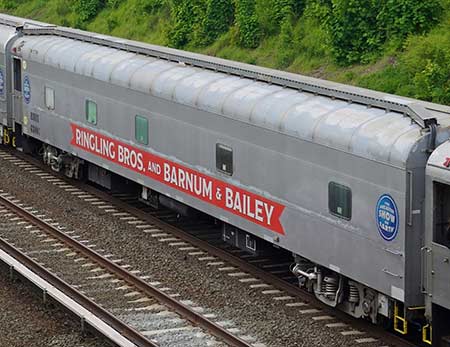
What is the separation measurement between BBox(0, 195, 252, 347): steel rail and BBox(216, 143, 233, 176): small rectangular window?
2334mm

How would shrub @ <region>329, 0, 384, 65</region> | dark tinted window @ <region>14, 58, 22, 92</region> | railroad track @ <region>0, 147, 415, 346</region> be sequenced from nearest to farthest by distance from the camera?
railroad track @ <region>0, 147, 415, 346</region> < dark tinted window @ <region>14, 58, 22, 92</region> < shrub @ <region>329, 0, 384, 65</region>

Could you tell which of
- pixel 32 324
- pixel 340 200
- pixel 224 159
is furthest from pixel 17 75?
pixel 340 200

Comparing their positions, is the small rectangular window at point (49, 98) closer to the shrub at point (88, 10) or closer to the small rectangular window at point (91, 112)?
the small rectangular window at point (91, 112)

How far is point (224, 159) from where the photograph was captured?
1934cm

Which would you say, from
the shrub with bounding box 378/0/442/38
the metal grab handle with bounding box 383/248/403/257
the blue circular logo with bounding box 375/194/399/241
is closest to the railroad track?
the metal grab handle with bounding box 383/248/403/257

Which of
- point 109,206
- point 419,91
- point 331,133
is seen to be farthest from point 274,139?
point 419,91

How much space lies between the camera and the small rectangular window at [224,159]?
62.7 feet

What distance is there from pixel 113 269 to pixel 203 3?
22112 millimetres

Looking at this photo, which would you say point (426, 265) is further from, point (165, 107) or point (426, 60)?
point (426, 60)

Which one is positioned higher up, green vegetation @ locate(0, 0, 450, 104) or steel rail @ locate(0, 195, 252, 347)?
green vegetation @ locate(0, 0, 450, 104)

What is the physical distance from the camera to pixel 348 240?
15984 mm

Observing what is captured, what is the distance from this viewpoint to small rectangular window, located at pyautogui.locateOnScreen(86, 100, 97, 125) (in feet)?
80.2

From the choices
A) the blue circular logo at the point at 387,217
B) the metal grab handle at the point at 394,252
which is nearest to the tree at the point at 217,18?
the blue circular logo at the point at 387,217

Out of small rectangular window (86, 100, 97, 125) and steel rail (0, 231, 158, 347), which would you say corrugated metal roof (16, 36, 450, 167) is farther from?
steel rail (0, 231, 158, 347)
